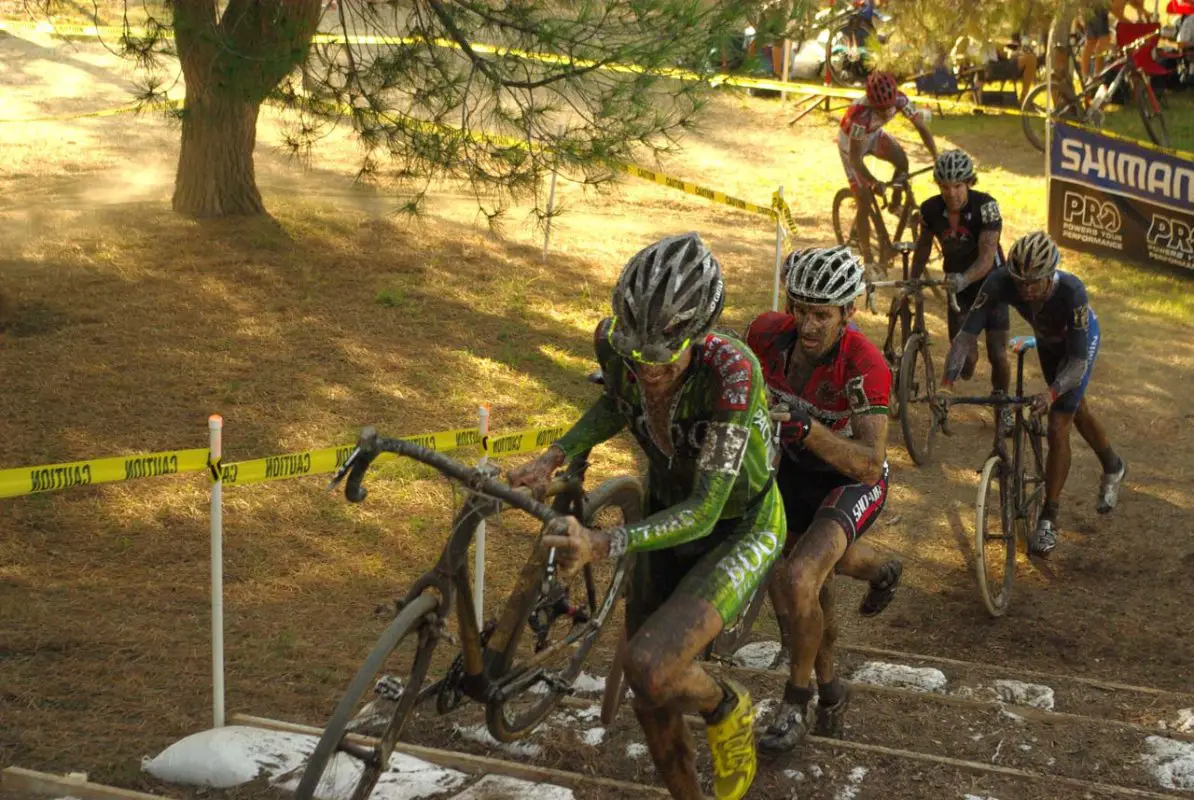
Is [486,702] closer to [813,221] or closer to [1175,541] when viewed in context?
[1175,541]

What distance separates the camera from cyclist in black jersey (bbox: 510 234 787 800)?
4203mm

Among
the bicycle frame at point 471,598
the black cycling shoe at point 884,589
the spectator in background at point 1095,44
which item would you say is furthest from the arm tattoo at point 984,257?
the spectator in background at point 1095,44

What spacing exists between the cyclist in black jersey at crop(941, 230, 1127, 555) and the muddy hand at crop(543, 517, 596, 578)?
4.27 m

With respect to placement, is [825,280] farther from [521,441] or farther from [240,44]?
[240,44]

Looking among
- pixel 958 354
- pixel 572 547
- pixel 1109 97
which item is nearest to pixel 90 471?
pixel 572 547

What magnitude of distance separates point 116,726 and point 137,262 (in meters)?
8.53

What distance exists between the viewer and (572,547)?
385cm

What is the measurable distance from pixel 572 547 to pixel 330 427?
6.39 meters

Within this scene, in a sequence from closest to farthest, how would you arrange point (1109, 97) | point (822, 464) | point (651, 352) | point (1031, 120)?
point (651, 352), point (822, 464), point (1109, 97), point (1031, 120)

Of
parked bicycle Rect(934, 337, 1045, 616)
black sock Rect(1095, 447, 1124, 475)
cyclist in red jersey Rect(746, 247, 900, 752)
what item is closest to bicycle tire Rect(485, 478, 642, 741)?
cyclist in red jersey Rect(746, 247, 900, 752)

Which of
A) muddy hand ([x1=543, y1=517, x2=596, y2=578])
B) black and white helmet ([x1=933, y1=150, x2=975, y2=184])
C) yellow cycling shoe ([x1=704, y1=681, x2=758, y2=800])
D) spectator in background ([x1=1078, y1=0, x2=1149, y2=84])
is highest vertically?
spectator in background ([x1=1078, y1=0, x2=1149, y2=84])

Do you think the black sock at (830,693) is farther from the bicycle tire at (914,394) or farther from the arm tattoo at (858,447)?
the bicycle tire at (914,394)

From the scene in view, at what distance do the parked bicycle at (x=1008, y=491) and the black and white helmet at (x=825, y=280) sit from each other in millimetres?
1844

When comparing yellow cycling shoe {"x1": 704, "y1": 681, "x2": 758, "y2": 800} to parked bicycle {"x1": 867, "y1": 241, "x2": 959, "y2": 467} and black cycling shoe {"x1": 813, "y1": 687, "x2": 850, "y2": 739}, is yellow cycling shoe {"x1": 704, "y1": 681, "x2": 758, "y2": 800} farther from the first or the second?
parked bicycle {"x1": 867, "y1": 241, "x2": 959, "y2": 467}
